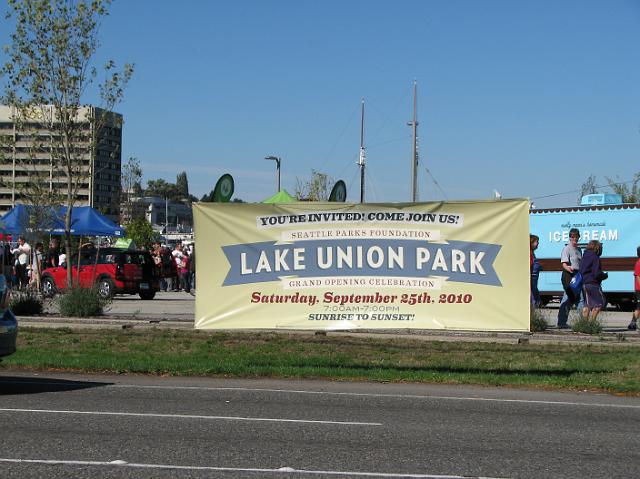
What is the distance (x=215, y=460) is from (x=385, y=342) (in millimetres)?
9746

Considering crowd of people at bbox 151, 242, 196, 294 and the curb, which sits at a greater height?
crowd of people at bbox 151, 242, 196, 294

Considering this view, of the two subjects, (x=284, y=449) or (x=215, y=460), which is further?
(x=284, y=449)

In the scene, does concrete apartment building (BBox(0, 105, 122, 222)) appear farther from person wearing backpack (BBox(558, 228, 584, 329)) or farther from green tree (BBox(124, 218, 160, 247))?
A: green tree (BBox(124, 218, 160, 247))

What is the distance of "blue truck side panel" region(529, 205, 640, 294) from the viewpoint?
26406 millimetres

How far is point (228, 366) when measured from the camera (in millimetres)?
14008

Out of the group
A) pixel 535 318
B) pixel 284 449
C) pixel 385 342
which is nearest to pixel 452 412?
pixel 284 449

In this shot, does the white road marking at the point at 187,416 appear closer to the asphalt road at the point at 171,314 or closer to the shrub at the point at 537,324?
the asphalt road at the point at 171,314

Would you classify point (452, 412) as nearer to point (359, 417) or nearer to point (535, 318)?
point (359, 417)

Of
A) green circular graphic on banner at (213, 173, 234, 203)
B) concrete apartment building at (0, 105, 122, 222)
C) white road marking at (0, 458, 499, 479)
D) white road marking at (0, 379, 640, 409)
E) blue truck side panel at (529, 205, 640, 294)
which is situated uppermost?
concrete apartment building at (0, 105, 122, 222)

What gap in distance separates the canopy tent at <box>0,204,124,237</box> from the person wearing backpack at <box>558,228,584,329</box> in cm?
1660

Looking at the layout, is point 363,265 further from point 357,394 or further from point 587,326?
point 587,326

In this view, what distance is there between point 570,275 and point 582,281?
1004 mm

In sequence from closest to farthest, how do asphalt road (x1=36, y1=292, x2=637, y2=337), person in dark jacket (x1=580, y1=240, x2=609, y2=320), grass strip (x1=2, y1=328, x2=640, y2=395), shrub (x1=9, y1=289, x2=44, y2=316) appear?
grass strip (x1=2, y1=328, x2=640, y2=395), person in dark jacket (x1=580, y1=240, x2=609, y2=320), asphalt road (x1=36, y1=292, x2=637, y2=337), shrub (x1=9, y1=289, x2=44, y2=316)

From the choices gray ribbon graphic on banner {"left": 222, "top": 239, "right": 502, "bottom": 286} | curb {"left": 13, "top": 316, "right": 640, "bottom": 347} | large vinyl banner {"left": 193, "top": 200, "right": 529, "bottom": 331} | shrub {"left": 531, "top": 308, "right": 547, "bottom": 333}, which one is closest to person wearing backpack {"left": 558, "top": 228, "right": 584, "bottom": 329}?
curb {"left": 13, "top": 316, "right": 640, "bottom": 347}
